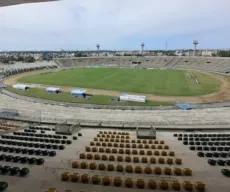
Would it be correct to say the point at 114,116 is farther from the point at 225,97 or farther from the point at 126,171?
the point at 225,97

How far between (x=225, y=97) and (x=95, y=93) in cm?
3378

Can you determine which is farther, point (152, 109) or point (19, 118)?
point (152, 109)

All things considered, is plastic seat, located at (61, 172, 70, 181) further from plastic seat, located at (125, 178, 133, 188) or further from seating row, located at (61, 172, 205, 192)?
plastic seat, located at (125, 178, 133, 188)

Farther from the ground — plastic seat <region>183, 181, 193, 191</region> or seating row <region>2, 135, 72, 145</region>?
plastic seat <region>183, 181, 193, 191</region>

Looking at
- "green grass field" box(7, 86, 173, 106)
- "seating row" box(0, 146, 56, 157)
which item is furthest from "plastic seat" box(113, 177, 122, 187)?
"green grass field" box(7, 86, 173, 106)

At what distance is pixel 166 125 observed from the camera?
34469mm

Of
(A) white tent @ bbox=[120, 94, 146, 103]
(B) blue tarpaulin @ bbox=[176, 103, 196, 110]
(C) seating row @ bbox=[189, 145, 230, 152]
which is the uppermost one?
(C) seating row @ bbox=[189, 145, 230, 152]

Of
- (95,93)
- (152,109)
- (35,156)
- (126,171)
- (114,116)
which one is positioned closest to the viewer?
(126,171)

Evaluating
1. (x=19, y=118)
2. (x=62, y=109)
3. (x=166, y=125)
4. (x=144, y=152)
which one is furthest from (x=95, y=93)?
(x=144, y=152)

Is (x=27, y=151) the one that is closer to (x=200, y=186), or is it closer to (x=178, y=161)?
(x=178, y=161)

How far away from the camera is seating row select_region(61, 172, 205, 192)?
51.3ft

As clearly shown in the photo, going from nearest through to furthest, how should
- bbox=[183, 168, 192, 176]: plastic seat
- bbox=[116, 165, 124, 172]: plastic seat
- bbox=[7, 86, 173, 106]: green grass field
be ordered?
1. bbox=[183, 168, 192, 176]: plastic seat
2. bbox=[116, 165, 124, 172]: plastic seat
3. bbox=[7, 86, 173, 106]: green grass field

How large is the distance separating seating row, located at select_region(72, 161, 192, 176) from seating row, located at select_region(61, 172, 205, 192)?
1497mm

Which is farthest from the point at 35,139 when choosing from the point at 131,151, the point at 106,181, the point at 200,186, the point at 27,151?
the point at 200,186
